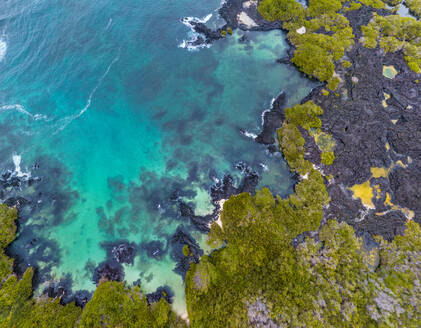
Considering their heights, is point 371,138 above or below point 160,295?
above

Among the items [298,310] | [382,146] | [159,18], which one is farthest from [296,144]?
[159,18]

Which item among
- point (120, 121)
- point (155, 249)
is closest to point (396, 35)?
point (120, 121)

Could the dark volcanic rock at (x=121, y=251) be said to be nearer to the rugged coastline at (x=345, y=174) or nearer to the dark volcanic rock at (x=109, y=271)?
the rugged coastline at (x=345, y=174)

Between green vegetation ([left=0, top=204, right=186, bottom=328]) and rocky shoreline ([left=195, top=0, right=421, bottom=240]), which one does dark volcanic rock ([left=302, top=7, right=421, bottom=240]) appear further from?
green vegetation ([left=0, top=204, right=186, bottom=328])

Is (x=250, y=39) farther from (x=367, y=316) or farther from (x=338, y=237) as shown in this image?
(x=367, y=316)

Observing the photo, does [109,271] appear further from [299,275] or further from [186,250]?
[299,275]

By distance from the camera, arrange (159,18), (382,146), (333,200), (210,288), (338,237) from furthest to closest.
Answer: (159,18) → (382,146) → (333,200) → (338,237) → (210,288)

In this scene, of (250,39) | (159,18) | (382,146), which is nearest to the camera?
(382,146)
